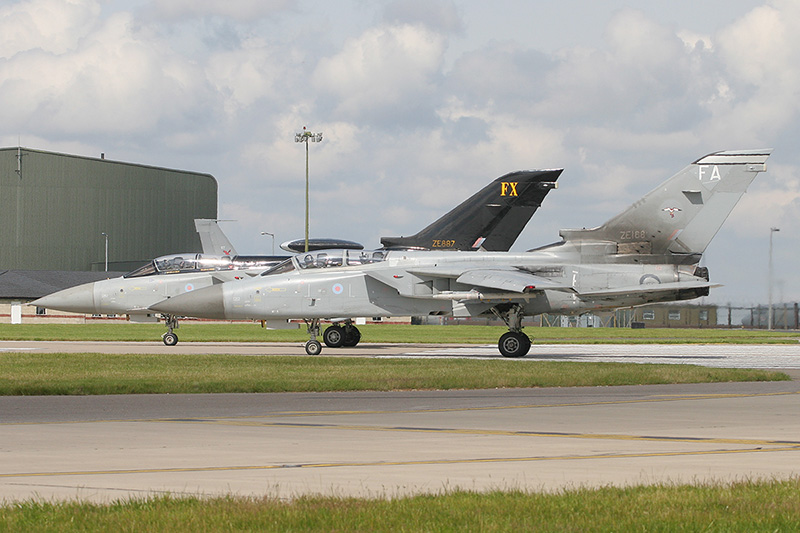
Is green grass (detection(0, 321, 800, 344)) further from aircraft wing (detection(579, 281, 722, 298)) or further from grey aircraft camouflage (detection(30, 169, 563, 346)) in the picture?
aircraft wing (detection(579, 281, 722, 298))

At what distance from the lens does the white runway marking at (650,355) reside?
2809 cm

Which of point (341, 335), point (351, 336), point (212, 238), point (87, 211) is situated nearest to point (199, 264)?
point (341, 335)

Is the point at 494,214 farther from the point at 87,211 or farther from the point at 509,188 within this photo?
the point at 87,211

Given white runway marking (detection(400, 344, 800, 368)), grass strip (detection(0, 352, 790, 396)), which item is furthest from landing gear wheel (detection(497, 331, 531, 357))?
grass strip (detection(0, 352, 790, 396))

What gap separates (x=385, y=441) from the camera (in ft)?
36.0

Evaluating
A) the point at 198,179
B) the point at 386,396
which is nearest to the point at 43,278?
the point at 198,179

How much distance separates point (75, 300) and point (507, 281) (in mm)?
15431

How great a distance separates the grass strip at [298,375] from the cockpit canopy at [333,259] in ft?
23.8

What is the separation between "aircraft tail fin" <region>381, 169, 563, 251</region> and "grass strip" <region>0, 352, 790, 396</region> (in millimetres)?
13880

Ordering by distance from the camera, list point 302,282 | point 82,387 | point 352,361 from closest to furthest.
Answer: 1. point 82,387
2. point 352,361
3. point 302,282

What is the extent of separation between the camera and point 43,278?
319ft

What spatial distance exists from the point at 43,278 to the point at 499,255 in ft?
244

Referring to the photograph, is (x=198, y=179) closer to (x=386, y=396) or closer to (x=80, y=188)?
(x=80, y=188)

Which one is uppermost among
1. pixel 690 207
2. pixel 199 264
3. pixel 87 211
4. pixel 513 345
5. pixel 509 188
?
pixel 87 211
